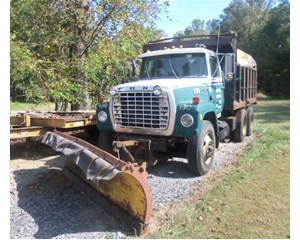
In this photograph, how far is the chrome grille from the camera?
5.53 metres

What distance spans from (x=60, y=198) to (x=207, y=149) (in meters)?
2.64

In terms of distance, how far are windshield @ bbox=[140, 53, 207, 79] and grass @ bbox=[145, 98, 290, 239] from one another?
1.95m

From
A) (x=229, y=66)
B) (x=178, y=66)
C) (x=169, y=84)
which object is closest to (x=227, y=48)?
(x=229, y=66)

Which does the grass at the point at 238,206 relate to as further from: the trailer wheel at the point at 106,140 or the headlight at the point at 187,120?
the trailer wheel at the point at 106,140

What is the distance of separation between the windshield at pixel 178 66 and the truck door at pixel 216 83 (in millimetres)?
289

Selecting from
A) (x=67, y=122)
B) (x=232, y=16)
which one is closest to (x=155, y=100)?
(x=67, y=122)

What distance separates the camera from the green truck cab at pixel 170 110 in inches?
215

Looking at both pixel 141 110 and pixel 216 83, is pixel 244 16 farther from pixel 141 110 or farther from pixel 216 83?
pixel 141 110

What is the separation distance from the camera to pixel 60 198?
4.67 m

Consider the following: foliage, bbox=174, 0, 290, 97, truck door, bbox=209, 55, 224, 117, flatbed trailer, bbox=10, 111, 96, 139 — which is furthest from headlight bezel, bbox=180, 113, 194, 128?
foliage, bbox=174, 0, 290, 97

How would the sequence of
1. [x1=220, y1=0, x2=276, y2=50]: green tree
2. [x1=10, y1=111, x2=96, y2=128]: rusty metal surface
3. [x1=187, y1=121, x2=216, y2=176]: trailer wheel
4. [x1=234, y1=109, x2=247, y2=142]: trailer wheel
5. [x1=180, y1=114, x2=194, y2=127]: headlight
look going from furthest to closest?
[x1=220, y1=0, x2=276, y2=50]: green tree → [x1=234, y1=109, x2=247, y2=142]: trailer wheel → [x1=10, y1=111, x2=96, y2=128]: rusty metal surface → [x1=187, y1=121, x2=216, y2=176]: trailer wheel → [x1=180, y1=114, x2=194, y2=127]: headlight

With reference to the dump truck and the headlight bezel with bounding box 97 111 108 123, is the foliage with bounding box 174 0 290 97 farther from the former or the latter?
the headlight bezel with bounding box 97 111 108 123

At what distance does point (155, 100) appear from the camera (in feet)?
18.2

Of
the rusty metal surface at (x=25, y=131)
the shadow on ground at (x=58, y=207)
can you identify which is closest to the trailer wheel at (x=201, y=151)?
the shadow on ground at (x=58, y=207)
